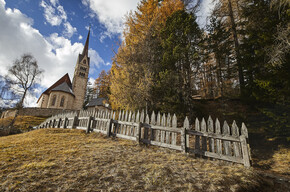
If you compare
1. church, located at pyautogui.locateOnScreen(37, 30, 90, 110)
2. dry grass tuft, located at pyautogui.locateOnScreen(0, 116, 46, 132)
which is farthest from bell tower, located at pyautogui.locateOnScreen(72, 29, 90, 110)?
dry grass tuft, located at pyautogui.locateOnScreen(0, 116, 46, 132)

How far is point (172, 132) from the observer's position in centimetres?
471

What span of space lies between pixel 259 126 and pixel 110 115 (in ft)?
29.8

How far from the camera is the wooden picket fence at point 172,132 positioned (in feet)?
12.2

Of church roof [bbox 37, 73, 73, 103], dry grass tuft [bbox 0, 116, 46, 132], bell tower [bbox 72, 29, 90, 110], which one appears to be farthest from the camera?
church roof [bbox 37, 73, 73, 103]

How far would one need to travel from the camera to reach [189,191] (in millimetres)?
2102

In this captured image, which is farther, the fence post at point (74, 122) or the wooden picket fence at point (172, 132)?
the fence post at point (74, 122)

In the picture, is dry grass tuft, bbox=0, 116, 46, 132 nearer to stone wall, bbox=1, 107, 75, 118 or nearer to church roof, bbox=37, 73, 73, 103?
stone wall, bbox=1, 107, 75, 118

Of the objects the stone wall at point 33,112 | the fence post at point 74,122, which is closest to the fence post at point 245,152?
the fence post at point 74,122

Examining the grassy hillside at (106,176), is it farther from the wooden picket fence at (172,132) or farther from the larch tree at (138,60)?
the larch tree at (138,60)

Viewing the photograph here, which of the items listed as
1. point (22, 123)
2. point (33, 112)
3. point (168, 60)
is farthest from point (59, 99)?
point (168, 60)

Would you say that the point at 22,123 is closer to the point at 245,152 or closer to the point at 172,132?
the point at 172,132

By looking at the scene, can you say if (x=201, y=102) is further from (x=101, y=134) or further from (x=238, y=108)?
(x=101, y=134)

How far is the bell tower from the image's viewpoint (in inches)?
1357

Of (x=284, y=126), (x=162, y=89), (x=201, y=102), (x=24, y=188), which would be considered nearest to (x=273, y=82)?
(x=284, y=126)
